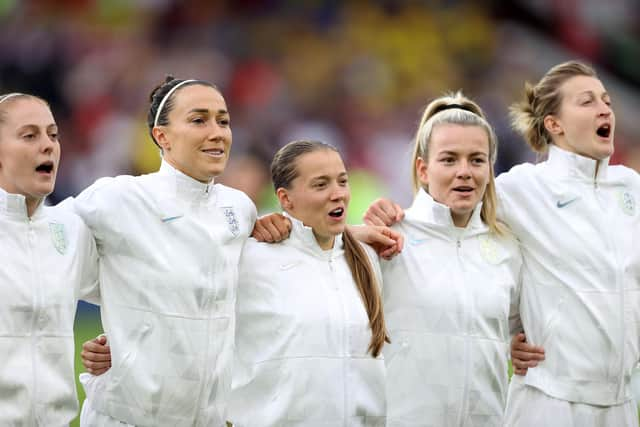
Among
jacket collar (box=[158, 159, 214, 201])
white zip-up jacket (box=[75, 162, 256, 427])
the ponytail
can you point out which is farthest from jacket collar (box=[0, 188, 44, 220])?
the ponytail

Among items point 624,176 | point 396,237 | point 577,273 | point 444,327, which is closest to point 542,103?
point 624,176

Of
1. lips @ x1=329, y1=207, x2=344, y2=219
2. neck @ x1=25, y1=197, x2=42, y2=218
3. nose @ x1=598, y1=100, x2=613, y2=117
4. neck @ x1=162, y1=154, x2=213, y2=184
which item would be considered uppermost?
nose @ x1=598, y1=100, x2=613, y2=117

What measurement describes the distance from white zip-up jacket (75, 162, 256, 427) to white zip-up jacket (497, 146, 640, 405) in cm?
146

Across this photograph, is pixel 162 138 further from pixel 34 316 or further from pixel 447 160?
pixel 447 160

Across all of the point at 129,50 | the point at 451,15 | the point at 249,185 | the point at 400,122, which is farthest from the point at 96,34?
the point at 451,15

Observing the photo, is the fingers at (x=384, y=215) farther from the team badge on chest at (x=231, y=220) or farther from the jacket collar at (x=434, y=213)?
the team badge on chest at (x=231, y=220)

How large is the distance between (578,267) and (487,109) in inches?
366

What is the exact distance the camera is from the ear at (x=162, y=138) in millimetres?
4191

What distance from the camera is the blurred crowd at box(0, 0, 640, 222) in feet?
40.1

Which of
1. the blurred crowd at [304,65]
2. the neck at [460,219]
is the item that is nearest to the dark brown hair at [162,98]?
the neck at [460,219]

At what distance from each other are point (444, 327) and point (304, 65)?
9.42 metres

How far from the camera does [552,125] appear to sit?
4996mm

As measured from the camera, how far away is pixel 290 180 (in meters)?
4.29

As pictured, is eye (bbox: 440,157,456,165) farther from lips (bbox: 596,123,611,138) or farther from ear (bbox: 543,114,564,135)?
lips (bbox: 596,123,611,138)
